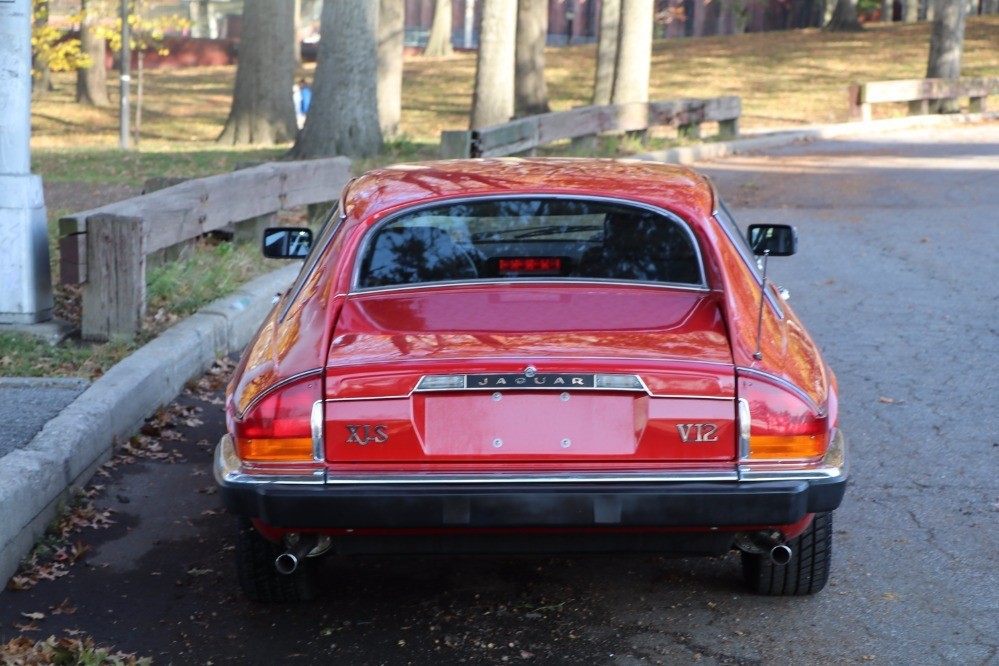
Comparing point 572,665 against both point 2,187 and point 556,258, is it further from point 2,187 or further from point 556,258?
point 2,187

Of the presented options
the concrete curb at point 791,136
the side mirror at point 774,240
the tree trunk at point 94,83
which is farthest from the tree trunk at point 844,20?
the side mirror at point 774,240

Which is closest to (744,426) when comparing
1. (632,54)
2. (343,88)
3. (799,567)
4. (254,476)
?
(799,567)

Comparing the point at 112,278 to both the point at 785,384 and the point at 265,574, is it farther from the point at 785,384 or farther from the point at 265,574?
the point at 785,384

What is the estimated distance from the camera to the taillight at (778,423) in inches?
151

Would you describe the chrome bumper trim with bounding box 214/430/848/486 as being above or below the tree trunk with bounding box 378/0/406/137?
below

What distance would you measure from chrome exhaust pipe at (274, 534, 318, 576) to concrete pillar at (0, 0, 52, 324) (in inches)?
166

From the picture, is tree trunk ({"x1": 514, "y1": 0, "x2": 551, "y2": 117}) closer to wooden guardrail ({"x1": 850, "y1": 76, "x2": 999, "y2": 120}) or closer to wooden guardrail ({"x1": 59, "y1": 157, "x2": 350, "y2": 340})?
wooden guardrail ({"x1": 850, "y1": 76, "x2": 999, "y2": 120})

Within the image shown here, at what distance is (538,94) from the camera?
90.6 ft

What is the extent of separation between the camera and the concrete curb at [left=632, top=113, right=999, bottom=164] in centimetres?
1961

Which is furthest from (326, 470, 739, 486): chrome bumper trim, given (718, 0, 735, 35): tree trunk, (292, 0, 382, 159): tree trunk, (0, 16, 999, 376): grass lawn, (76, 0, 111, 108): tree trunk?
(718, 0, 735, 35): tree trunk

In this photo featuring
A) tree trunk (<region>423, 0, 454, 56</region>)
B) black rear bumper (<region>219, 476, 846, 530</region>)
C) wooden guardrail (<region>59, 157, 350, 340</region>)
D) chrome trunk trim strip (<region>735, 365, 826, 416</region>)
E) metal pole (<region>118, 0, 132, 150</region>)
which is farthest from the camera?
tree trunk (<region>423, 0, 454, 56</region>)

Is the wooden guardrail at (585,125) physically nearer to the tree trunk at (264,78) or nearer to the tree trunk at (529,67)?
the tree trunk at (529,67)

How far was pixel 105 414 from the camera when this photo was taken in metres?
5.91

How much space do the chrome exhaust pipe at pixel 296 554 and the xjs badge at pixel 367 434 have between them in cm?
38
